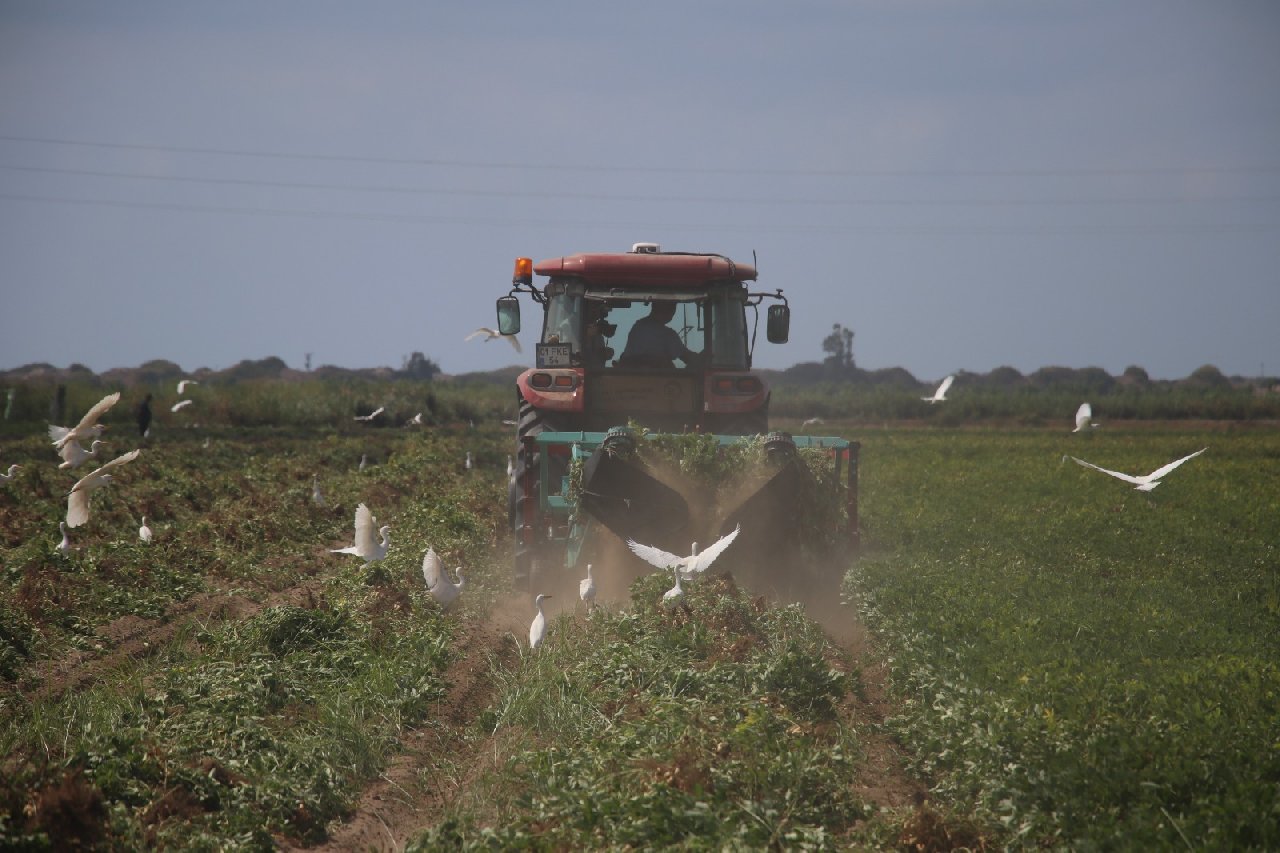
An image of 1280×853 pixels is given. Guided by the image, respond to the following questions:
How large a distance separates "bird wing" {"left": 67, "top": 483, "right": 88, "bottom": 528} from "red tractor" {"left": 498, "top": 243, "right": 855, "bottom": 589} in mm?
3973

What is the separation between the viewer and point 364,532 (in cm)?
898

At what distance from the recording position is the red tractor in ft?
34.2

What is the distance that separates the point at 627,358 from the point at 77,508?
5.30 meters

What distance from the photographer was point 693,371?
432 inches

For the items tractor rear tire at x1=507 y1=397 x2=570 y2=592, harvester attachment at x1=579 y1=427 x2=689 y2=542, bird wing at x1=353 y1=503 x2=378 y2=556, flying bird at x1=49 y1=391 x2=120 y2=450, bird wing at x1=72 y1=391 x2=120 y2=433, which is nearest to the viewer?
harvester attachment at x1=579 y1=427 x2=689 y2=542

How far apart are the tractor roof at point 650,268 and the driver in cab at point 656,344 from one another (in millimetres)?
313

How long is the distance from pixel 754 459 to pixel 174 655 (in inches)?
177

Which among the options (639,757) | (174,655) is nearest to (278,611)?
(174,655)

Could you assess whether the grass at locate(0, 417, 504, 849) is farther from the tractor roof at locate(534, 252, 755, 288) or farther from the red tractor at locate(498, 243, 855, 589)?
the tractor roof at locate(534, 252, 755, 288)

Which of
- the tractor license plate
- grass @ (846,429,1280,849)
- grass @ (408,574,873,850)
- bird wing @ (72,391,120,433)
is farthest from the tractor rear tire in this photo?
bird wing @ (72,391,120,433)

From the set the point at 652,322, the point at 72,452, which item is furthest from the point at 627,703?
the point at 72,452

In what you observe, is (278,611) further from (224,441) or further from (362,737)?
(224,441)

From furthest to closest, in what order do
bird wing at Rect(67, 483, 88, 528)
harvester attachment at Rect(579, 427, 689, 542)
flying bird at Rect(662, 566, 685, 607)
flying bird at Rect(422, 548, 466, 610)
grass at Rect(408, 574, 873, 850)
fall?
bird wing at Rect(67, 483, 88, 528)
harvester attachment at Rect(579, 427, 689, 542)
flying bird at Rect(422, 548, 466, 610)
flying bird at Rect(662, 566, 685, 607)
grass at Rect(408, 574, 873, 850)

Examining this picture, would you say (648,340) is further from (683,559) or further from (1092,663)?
(1092,663)
